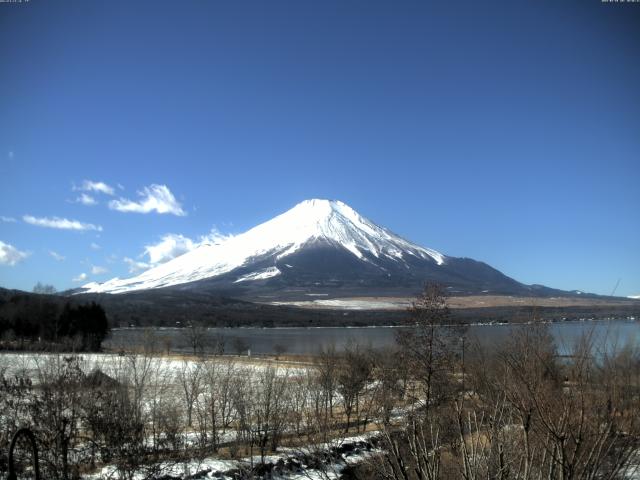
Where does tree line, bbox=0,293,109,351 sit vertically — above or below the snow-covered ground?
above

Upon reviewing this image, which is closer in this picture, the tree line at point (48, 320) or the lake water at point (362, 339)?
the lake water at point (362, 339)

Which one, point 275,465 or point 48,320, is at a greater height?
point 48,320

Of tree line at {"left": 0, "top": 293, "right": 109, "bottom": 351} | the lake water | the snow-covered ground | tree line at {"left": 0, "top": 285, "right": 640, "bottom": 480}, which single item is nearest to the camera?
tree line at {"left": 0, "top": 285, "right": 640, "bottom": 480}

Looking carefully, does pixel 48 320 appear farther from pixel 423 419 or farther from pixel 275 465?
pixel 423 419

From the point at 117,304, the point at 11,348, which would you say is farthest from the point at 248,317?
the point at 11,348

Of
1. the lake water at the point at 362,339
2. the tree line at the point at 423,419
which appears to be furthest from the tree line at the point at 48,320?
the tree line at the point at 423,419

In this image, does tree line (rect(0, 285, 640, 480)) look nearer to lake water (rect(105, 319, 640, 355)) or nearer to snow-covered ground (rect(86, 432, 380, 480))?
snow-covered ground (rect(86, 432, 380, 480))

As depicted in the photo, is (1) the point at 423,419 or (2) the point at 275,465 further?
(2) the point at 275,465

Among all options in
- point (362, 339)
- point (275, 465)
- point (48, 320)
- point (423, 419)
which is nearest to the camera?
point (423, 419)

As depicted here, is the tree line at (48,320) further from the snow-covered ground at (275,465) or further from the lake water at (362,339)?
the snow-covered ground at (275,465)

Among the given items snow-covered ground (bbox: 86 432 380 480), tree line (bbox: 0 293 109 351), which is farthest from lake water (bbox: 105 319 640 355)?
snow-covered ground (bbox: 86 432 380 480)

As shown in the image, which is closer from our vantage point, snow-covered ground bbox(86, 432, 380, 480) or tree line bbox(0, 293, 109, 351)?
snow-covered ground bbox(86, 432, 380, 480)

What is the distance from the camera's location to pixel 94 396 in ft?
42.4

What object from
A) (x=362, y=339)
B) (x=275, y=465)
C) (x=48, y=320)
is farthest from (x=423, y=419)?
(x=48, y=320)
